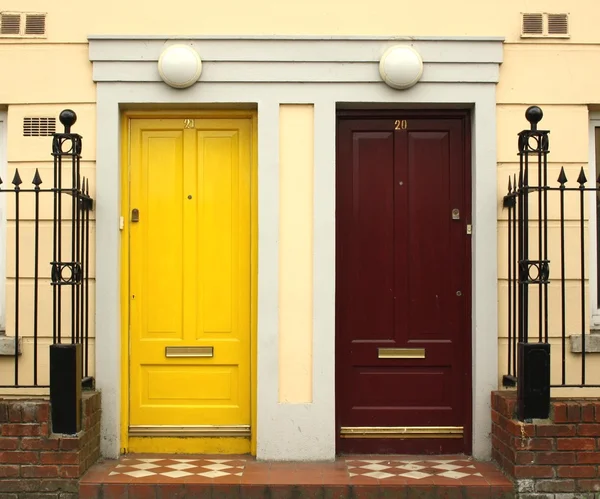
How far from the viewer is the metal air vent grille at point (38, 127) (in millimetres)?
6285

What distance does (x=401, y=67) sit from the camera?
6109 millimetres

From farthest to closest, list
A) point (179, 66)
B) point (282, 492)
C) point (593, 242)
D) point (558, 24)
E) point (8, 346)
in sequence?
point (593, 242)
point (558, 24)
point (8, 346)
point (179, 66)
point (282, 492)

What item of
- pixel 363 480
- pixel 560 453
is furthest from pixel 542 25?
pixel 363 480

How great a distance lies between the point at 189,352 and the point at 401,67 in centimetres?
271

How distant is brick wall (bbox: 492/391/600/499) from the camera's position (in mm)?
5480

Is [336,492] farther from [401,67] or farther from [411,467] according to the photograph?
[401,67]

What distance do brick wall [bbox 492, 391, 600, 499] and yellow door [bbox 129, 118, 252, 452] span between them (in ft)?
6.88

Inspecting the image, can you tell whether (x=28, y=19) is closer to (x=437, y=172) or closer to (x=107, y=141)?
(x=107, y=141)

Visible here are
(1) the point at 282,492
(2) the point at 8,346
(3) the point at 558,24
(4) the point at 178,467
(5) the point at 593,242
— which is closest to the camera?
(1) the point at 282,492

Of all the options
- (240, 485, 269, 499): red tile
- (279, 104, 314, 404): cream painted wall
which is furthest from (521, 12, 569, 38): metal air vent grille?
(240, 485, 269, 499): red tile

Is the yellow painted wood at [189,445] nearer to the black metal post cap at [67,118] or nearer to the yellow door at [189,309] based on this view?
the yellow door at [189,309]

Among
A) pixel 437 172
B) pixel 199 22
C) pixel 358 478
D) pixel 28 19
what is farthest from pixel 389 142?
pixel 28 19

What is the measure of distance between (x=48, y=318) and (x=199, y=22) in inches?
99.5

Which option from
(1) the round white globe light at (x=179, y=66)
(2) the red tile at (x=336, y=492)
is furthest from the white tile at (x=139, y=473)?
(1) the round white globe light at (x=179, y=66)
